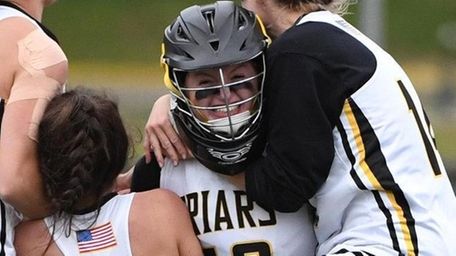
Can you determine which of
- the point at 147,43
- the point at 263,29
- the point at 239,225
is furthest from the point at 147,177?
the point at 147,43

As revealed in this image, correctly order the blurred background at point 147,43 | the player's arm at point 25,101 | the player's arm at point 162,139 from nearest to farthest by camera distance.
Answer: the player's arm at point 25,101
the player's arm at point 162,139
the blurred background at point 147,43

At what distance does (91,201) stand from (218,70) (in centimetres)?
53

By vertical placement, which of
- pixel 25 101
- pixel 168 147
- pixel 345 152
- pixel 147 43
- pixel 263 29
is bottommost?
pixel 147 43

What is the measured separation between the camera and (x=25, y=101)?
3361 mm

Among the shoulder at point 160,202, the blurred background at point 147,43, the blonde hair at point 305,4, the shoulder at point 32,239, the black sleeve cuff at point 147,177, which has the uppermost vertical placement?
the blonde hair at point 305,4

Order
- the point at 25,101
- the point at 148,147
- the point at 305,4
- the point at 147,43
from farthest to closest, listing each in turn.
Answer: the point at 147,43, the point at 148,147, the point at 305,4, the point at 25,101

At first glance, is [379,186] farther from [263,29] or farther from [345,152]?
[263,29]

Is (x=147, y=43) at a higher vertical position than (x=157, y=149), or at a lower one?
lower

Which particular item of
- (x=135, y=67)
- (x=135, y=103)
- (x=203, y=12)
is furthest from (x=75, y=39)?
(x=203, y=12)

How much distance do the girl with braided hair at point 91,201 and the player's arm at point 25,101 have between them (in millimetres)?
34

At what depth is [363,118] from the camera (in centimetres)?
340

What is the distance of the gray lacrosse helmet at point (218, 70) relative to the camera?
339 centimetres

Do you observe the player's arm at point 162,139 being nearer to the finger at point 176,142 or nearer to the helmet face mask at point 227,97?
the finger at point 176,142

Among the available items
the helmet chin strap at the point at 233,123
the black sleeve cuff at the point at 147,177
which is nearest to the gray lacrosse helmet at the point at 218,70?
the helmet chin strap at the point at 233,123
